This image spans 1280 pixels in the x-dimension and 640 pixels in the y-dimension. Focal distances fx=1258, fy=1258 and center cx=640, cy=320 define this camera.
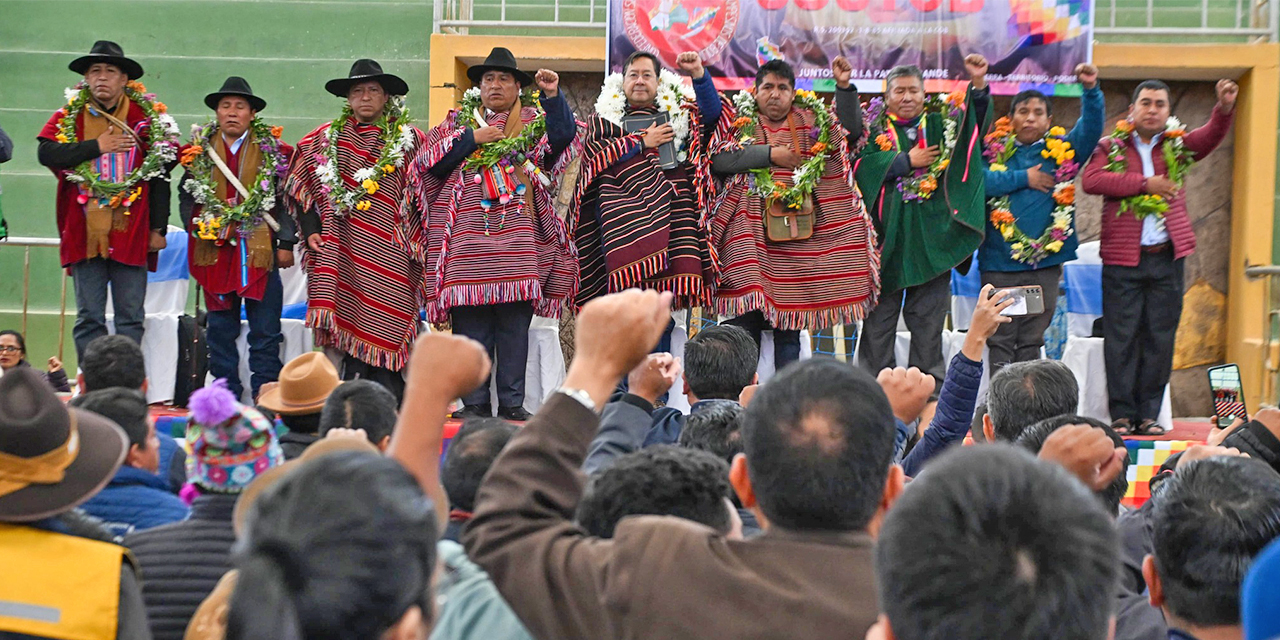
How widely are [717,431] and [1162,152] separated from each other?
4.08 meters

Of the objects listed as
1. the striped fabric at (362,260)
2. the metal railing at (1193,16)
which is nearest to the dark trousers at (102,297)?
the striped fabric at (362,260)

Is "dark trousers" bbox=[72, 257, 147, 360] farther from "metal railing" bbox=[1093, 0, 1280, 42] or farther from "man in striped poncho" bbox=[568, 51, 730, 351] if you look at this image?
"metal railing" bbox=[1093, 0, 1280, 42]

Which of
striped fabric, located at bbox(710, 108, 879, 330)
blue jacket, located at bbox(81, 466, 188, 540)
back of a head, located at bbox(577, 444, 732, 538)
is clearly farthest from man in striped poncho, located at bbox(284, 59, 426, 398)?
back of a head, located at bbox(577, 444, 732, 538)

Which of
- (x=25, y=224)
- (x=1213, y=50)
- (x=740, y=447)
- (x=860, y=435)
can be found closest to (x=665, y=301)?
(x=860, y=435)

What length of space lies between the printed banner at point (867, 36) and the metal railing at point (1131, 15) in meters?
0.65

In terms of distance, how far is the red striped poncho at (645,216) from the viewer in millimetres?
5848

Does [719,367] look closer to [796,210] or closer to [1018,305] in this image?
[796,210]

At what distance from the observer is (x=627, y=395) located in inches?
106

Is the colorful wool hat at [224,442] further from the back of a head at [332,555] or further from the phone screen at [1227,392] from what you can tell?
the phone screen at [1227,392]

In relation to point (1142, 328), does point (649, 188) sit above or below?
above

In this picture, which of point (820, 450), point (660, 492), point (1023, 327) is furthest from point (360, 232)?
point (820, 450)

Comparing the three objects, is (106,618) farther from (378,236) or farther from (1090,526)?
(378,236)

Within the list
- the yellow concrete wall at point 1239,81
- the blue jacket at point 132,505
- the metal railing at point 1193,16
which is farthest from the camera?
the metal railing at point 1193,16

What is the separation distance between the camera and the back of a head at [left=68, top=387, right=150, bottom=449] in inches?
117
